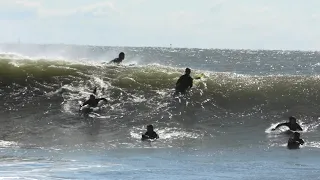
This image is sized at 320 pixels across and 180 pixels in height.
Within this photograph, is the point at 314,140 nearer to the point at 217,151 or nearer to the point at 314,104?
the point at 217,151

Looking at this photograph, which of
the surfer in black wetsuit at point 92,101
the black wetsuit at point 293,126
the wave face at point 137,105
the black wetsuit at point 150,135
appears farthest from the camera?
the surfer in black wetsuit at point 92,101

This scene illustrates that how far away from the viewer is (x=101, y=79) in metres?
21.9

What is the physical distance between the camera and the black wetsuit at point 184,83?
20875 millimetres

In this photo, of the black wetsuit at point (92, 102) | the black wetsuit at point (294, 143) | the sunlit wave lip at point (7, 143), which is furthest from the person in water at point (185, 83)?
the sunlit wave lip at point (7, 143)

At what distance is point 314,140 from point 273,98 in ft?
17.0

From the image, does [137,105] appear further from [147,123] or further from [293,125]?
[293,125]

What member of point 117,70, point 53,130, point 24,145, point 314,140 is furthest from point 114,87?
point 314,140

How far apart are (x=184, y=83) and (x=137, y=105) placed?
2.43 meters

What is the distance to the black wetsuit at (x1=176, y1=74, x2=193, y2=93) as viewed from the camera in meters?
20.9

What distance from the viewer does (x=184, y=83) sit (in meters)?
21.0

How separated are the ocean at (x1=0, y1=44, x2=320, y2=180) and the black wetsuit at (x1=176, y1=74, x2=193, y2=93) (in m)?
0.28

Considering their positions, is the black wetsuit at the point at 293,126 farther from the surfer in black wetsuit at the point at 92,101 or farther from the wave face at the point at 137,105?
the surfer in black wetsuit at the point at 92,101

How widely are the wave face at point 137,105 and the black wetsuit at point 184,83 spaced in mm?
277

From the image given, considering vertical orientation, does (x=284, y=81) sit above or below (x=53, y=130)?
above
